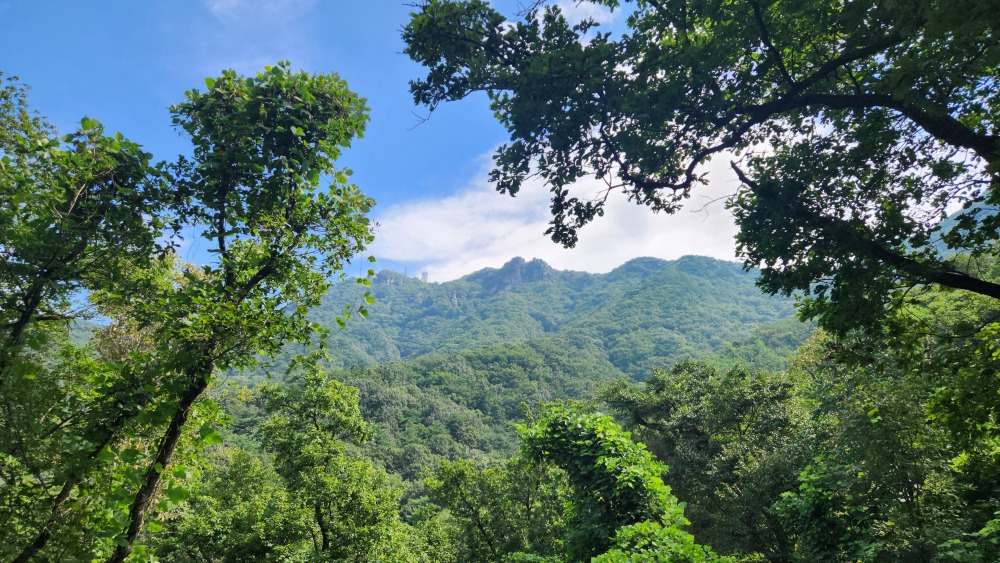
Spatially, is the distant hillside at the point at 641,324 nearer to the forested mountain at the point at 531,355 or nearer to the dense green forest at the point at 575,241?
the forested mountain at the point at 531,355

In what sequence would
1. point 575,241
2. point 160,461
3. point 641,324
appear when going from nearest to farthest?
point 160,461 < point 575,241 < point 641,324

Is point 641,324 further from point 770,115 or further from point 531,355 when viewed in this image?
point 770,115

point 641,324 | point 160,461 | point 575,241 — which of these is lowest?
point 160,461

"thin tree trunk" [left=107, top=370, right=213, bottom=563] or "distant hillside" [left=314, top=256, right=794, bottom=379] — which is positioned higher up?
"distant hillside" [left=314, top=256, right=794, bottom=379]

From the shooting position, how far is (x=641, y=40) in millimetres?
4711

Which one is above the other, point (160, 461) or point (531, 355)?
point (531, 355)

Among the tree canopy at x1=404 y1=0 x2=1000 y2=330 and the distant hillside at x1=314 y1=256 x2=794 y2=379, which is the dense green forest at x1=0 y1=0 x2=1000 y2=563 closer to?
the tree canopy at x1=404 y1=0 x2=1000 y2=330

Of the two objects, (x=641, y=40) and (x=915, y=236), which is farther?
(x=641, y=40)

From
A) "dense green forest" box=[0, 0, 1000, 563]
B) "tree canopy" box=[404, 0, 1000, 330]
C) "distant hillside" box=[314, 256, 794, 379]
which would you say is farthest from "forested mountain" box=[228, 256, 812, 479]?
"tree canopy" box=[404, 0, 1000, 330]

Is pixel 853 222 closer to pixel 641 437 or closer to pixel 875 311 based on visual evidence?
pixel 875 311

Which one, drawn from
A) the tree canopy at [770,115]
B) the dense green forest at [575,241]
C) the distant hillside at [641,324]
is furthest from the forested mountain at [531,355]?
the tree canopy at [770,115]

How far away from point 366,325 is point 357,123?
20352 centimetres

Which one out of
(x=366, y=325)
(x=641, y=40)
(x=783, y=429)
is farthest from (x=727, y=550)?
(x=366, y=325)

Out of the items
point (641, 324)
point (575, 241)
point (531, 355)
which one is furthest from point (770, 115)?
point (641, 324)
